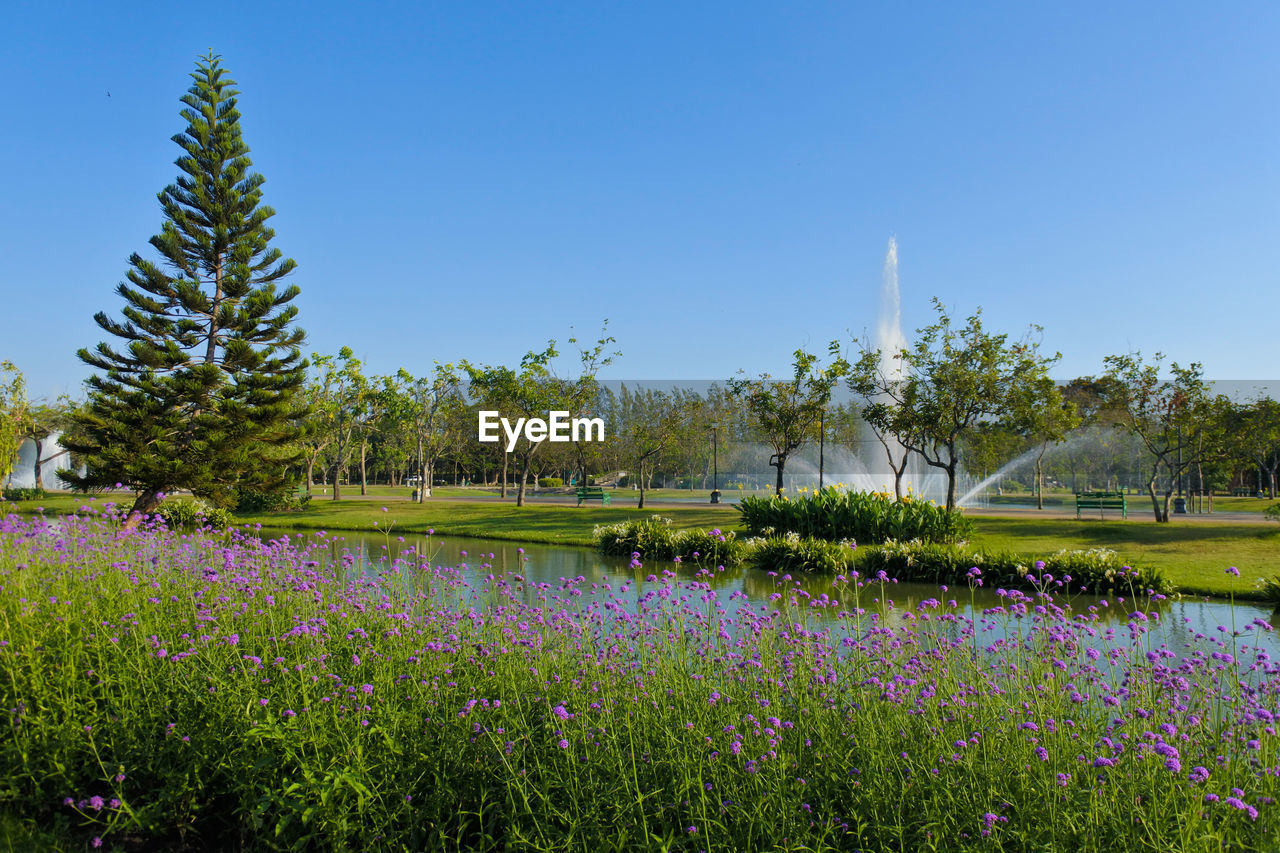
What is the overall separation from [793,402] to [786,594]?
17729 millimetres

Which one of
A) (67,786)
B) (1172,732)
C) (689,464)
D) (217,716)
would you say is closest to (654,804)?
(1172,732)

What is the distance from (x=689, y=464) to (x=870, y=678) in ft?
167

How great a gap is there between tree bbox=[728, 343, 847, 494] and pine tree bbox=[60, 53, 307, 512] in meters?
14.4

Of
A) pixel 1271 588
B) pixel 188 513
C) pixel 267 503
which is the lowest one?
pixel 1271 588

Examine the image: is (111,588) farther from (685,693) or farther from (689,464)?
(689,464)

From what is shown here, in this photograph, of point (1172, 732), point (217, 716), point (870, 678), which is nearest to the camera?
point (1172, 732)

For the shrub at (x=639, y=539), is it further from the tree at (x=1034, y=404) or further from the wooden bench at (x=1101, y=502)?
the wooden bench at (x=1101, y=502)

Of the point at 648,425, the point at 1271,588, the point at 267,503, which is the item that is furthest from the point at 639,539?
the point at 648,425

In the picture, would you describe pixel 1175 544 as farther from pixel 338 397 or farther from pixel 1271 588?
pixel 338 397

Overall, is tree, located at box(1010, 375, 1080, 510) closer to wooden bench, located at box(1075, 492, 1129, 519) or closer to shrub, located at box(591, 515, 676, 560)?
wooden bench, located at box(1075, 492, 1129, 519)

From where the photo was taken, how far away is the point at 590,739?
3.23 m

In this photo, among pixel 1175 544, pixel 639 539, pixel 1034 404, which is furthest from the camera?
pixel 1034 404

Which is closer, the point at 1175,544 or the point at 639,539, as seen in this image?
the point at 1175,544

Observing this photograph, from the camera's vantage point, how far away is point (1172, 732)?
2.54 meters
